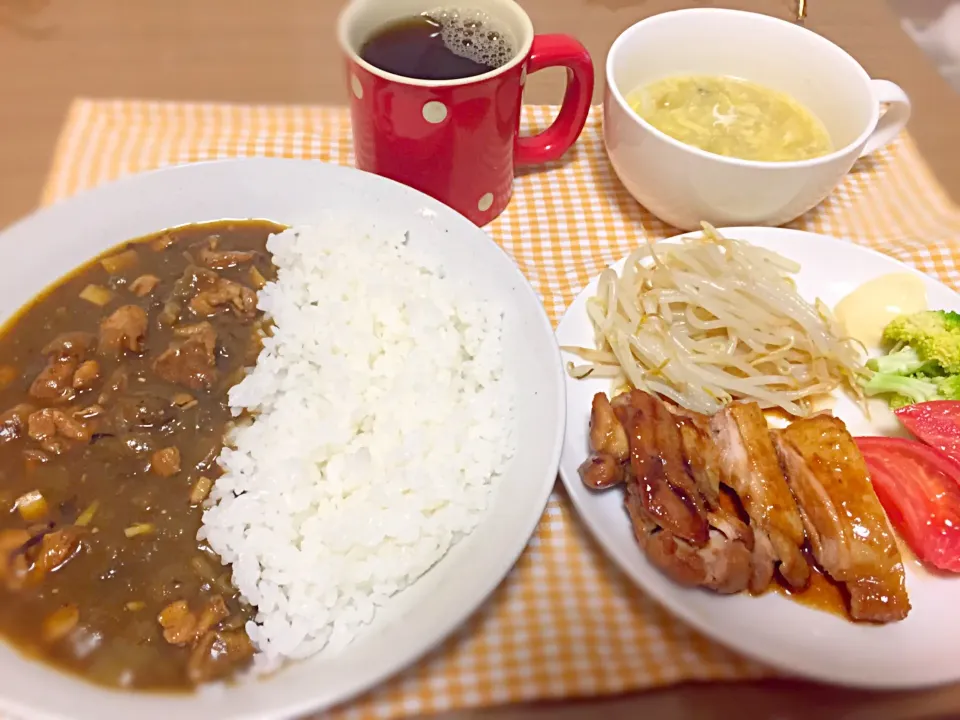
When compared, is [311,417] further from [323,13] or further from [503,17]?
[323,13]

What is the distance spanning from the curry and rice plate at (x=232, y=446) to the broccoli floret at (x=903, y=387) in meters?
1.06

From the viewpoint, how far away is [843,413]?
201 cm

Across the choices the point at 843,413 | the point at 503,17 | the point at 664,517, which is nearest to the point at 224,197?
the point at 503,17

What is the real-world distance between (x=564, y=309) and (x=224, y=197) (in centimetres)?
109

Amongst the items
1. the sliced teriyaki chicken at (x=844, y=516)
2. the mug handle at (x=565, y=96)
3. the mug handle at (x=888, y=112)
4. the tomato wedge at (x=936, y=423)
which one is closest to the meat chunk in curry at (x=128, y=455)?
the mug handle at (x=565, y=96)

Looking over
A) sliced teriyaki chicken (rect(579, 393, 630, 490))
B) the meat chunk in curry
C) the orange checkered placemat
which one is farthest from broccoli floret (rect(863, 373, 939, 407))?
the meat chunk in curry

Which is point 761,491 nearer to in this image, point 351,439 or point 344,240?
point 351,439

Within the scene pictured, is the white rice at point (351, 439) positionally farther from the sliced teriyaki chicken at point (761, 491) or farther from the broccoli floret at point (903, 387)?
the broccoli floret at point (903, 387)

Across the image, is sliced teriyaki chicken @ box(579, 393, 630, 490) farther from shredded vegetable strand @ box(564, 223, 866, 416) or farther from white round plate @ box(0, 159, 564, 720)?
shredded vegetable strand @ box(564, 223, 866, 416)

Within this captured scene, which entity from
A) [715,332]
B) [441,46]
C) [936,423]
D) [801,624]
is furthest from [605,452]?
[441,46]

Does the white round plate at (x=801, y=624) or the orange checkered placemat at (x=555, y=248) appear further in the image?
the orange checkered placemat at (x=555, y=248)

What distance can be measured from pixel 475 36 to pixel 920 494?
176cm

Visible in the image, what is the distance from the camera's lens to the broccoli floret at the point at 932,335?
1.95 m

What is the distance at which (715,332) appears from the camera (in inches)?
84.0
